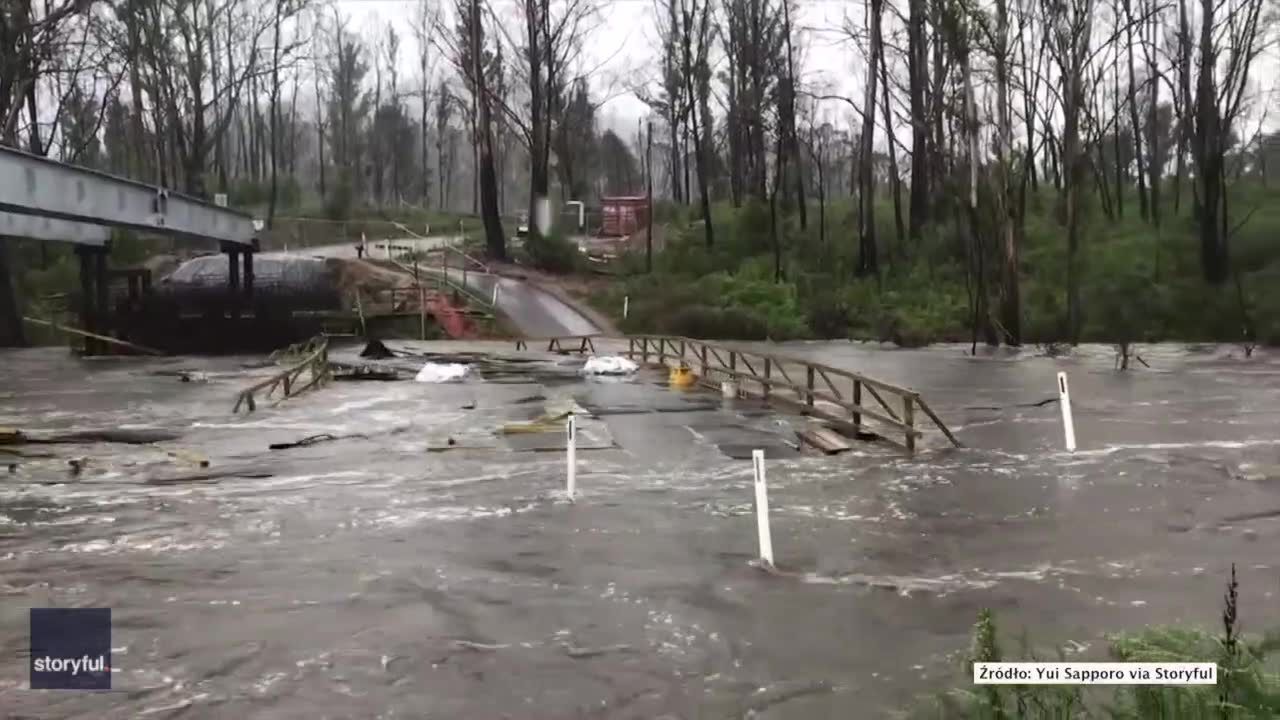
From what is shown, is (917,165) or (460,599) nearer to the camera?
(460,599)

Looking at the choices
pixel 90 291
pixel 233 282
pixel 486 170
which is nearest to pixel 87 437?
pixel 90 291

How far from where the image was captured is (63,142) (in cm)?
6462

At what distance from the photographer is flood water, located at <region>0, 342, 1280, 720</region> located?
25.3 ft

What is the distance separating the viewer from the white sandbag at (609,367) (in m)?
31.0

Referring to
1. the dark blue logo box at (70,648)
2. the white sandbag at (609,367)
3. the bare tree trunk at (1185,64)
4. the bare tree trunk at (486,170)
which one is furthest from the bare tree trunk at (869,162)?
the dark blue logo box at (70,648)

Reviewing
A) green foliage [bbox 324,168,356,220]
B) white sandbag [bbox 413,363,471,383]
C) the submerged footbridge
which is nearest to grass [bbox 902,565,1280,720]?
the submerged footbridge

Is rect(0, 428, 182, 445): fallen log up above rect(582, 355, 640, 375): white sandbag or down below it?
below

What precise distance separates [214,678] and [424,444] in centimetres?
1113

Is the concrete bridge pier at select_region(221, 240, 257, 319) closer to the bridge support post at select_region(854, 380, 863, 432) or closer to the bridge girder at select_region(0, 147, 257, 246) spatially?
the bridge girder at select_region(0, 147, 257, 246)

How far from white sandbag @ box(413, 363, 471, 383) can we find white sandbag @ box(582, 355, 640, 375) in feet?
11.1

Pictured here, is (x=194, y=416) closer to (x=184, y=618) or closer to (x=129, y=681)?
(x=184, y=618)

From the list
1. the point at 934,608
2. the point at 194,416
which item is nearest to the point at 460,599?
the point at 934,608
